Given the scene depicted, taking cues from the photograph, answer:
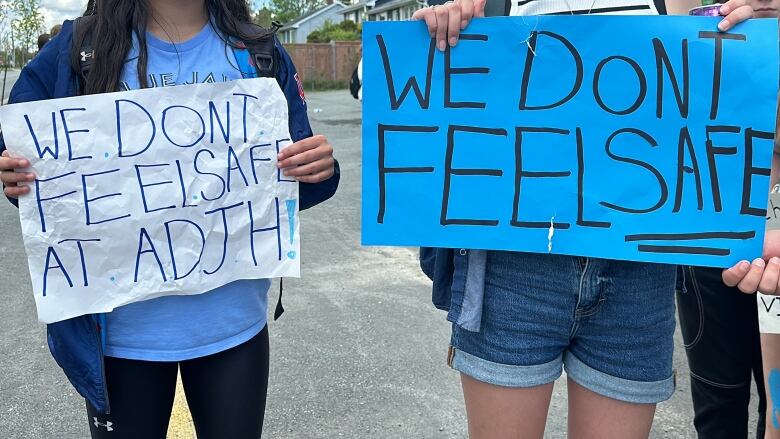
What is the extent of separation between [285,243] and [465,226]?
51 cm

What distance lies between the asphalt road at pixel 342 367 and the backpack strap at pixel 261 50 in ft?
5.60

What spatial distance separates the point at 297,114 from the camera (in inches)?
70.9

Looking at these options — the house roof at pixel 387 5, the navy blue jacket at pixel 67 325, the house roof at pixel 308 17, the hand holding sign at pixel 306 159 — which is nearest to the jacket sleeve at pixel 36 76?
the navy blue jacket at pixel 67 325

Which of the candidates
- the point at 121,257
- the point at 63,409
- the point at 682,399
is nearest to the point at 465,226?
the point at 121,257

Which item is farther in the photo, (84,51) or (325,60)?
(325,60)

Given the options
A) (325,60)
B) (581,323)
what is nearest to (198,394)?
(581,323)

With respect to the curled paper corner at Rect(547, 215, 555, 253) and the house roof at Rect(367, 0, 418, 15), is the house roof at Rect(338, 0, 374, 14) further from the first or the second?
the curled paper corner at Rect(547, 215, 555, 253)

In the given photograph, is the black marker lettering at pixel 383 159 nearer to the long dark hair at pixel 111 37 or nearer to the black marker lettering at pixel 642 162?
the black marker lettering at pixel 642 162

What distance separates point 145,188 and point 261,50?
1.50ft

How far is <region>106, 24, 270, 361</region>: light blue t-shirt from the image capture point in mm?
1663

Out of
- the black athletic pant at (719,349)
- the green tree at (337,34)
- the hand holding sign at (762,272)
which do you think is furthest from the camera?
the green tree at (337,34)

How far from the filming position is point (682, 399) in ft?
10.3

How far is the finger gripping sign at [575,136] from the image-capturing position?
4.74ft

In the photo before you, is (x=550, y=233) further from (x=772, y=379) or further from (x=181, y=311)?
(x=772, y=379)
